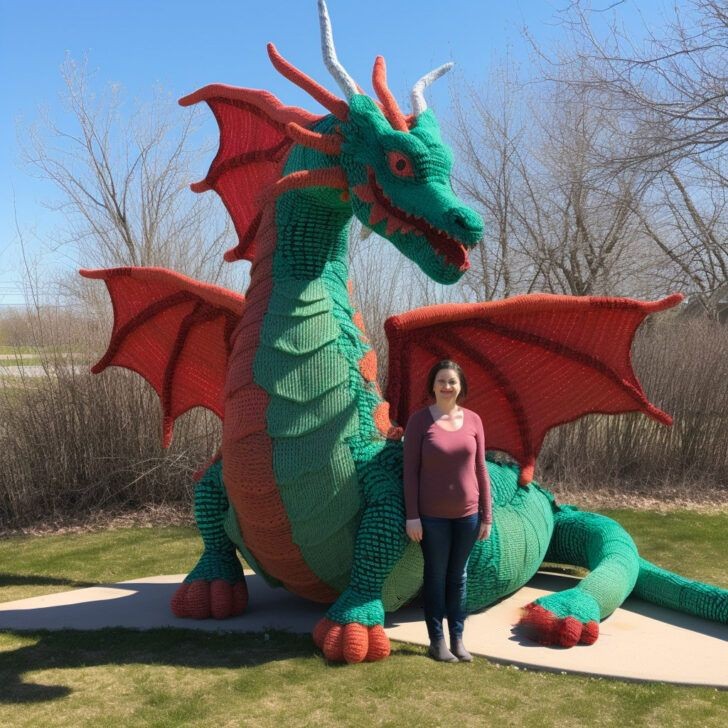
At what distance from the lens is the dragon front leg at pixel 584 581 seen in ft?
9.29

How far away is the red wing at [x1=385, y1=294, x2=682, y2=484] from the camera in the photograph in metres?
3.00

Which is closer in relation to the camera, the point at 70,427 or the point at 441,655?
the point at 441,655

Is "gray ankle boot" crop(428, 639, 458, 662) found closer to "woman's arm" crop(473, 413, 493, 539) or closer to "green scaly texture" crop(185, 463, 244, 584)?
"woman's arm" crop(473, 413, 493, 539)

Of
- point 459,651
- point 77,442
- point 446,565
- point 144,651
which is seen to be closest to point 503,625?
point 459,651

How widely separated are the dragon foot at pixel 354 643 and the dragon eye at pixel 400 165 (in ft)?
4.83

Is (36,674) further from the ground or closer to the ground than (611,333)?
closer to the ground

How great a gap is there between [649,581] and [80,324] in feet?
15.0

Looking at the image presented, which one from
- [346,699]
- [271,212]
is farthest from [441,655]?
[271,212]

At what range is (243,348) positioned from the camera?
2717 millimetres

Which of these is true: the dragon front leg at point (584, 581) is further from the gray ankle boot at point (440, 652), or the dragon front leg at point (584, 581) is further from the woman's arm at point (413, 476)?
the woman's arm at point (413, 476)

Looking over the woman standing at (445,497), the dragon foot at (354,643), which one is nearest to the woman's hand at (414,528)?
the woman standing at (445,497)

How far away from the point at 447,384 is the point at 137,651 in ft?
4.80

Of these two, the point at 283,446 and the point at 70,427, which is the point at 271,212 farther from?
the point at 70,427

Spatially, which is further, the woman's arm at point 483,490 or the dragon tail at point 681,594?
the dragon tail at point 681,594
